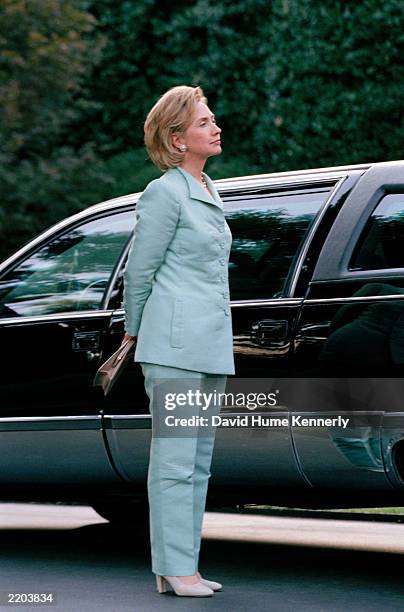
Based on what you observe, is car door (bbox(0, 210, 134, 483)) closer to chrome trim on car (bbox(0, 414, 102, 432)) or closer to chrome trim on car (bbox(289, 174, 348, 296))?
chrome trim on car (bbox(0, 414, 102, 432))

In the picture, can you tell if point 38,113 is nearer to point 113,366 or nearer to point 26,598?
point 113,366

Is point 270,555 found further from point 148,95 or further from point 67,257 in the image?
point 148,95

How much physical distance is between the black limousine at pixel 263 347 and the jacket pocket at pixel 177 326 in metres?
0.56

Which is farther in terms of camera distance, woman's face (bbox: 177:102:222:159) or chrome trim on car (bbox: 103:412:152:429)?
chrome trim on car (bbox: 103:412:152:429)

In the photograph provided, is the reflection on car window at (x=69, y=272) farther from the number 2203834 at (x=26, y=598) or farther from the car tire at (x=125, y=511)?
the car tire at (x=125, y=511)

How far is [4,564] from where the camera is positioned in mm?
5973

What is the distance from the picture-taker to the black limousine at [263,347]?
4.96 m

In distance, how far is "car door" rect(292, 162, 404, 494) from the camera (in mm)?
4895

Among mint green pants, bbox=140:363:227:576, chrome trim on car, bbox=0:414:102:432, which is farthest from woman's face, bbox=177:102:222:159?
chrome trim on car, bbox=0:414:102:432

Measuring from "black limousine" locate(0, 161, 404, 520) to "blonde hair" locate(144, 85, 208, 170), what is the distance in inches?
28.1

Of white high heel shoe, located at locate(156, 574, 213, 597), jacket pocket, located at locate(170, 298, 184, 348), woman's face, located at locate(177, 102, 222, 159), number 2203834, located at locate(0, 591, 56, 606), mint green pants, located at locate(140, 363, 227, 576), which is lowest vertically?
number 2203834, located at locate(0, 591, 56, 606)

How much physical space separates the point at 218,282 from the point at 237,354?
0.50 meters

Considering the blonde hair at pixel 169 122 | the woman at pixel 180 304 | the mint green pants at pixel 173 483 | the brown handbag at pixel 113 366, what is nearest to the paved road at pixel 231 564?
the mint green pants at pixel 173 483

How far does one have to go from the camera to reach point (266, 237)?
5527mm
